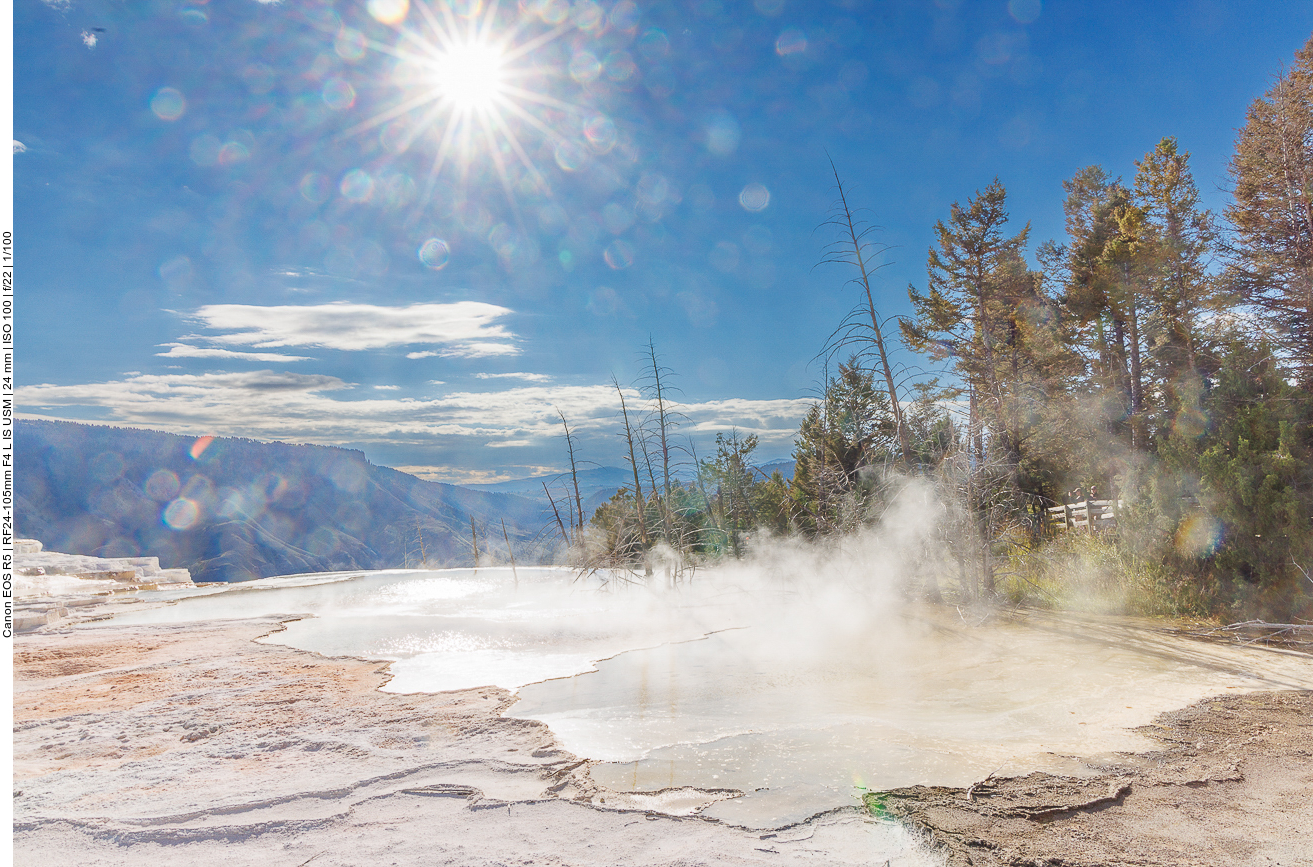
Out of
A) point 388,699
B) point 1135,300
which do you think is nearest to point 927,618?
point 388,699

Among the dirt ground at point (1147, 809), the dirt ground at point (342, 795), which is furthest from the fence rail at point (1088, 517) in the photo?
the dirt ground at point (342, 795)

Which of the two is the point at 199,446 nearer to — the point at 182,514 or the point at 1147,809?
the point at 182,514

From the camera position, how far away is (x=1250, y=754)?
446 cm

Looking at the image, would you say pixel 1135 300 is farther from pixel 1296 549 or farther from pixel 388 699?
pixel 388 699

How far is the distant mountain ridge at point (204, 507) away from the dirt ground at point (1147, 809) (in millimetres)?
93180

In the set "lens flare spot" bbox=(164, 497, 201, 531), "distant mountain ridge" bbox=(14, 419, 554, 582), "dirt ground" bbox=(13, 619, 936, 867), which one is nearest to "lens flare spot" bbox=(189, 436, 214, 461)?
"distant mountain ridge" bbox=(14, 419, 554, 582)

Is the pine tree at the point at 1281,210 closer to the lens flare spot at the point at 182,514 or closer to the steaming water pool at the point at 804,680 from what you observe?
the steaming water pool at the point at 804,680

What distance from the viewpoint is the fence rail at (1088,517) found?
13.8 metres

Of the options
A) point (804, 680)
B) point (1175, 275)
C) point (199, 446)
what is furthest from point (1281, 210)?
point (199, 446)

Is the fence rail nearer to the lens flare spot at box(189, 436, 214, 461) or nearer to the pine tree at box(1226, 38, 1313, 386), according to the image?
the pine tree at box(1226, 38, 1313, 386)

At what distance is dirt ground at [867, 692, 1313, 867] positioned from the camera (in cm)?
319

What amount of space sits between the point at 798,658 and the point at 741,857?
5055 mm

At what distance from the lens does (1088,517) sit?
14500mm

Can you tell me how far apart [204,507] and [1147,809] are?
172 m
